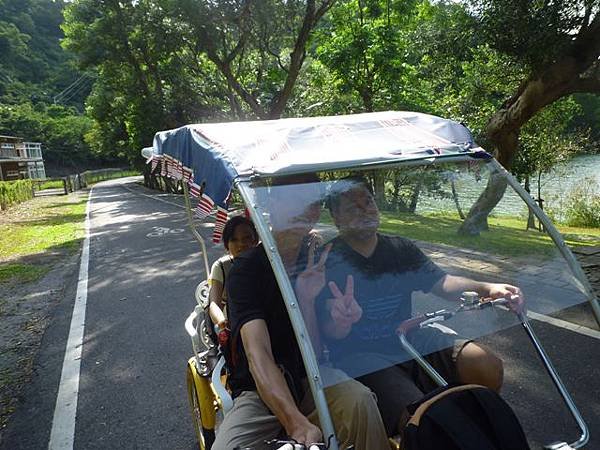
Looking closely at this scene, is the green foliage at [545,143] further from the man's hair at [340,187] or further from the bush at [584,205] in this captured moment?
the man's hair at [340,187]

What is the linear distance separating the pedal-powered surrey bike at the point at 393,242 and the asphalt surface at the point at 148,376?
53 millimetres

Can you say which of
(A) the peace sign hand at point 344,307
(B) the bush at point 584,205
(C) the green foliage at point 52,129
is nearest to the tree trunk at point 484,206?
(A) the peace sign hand at point 344,307

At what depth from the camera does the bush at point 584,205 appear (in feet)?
44.4

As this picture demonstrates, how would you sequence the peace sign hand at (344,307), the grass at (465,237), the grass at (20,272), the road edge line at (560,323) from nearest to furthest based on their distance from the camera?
the peace sign hand at (344,307), the road edge line at (560,323), the grass at (465,237), the grass at (20,272)

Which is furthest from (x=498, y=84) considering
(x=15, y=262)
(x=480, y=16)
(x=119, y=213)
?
(x=119, y=213)

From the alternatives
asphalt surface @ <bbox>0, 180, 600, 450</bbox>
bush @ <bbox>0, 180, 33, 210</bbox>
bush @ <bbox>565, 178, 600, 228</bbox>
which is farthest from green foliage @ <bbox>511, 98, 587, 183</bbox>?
bush @ <bbox>0, 180, 33, 210</bbox>

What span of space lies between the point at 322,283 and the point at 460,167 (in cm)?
92

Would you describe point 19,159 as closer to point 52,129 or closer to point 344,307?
point 52,129

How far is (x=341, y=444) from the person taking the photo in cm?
182

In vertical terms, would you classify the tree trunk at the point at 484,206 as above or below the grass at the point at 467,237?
above

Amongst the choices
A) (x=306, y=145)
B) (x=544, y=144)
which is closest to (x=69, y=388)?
(x=306, y=145)

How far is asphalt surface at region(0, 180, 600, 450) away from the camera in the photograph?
101 inches

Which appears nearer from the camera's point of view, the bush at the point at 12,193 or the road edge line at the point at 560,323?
the road edge line at the point at 560,323

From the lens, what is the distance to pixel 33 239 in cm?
1329
